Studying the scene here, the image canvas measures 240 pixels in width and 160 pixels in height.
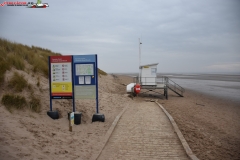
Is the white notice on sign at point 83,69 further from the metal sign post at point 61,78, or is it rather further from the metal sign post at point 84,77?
the metal sign post at point 61,78

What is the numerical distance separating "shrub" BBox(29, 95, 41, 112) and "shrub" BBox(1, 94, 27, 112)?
35cm

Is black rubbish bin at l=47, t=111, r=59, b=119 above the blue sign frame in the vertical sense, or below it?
below

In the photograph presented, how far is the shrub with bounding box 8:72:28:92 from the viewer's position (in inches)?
326

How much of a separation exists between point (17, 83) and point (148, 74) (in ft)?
42.5

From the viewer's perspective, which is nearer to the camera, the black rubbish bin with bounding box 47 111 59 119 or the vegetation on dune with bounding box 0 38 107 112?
the vegetation on dune with bounding box 0 38 107 112

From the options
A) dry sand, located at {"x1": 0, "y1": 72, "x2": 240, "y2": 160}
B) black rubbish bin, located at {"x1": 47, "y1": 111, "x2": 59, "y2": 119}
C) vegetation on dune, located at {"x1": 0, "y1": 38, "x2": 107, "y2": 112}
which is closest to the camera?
dry sand, located at {"x1": 0, "y1": 72, "x2": 240, "y2": 160}

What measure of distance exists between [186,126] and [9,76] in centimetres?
823

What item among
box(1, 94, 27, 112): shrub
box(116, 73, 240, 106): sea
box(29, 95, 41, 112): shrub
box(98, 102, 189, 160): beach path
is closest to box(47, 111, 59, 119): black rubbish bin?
box(29, 95, 41, 112): shrub

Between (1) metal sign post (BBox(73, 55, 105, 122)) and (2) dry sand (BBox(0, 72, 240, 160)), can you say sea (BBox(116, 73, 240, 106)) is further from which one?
(1) metal sign post (BBox(73, 55, 105, 122))

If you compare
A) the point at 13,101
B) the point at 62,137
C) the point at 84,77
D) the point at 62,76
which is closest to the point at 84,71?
the point at 84,77

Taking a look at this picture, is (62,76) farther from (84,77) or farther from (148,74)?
(148,74)

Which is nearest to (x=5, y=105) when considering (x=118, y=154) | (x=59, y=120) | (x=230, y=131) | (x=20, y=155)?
(x=59, y=120)

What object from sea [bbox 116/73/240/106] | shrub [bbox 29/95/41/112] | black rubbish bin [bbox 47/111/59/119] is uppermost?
shrub [bbox 29/95/41/112]

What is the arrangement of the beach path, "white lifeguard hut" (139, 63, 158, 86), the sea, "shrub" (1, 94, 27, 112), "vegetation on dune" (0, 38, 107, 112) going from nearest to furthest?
the beach path
"shrub" (1, 94, 27, 112)
"vegetation on dune" (0, 38, 107, 112)
"white lifeguard hut" (139, 63, 158, 86)
the sea
